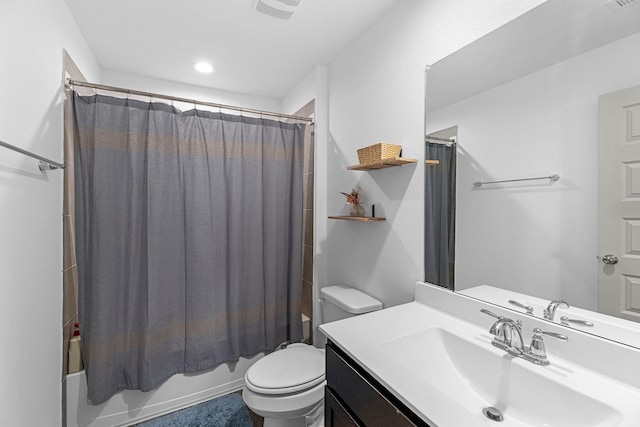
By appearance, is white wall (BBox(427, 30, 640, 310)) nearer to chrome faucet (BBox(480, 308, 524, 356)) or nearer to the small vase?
chrome faucet (BBox(480, 308, 524, 356))

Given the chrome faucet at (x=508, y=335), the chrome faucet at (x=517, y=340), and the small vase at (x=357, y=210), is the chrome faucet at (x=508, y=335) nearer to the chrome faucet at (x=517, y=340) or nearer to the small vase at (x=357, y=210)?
the chrome faucet at (x=517, y=340)

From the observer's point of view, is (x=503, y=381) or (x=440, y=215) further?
(x=440, y=215)

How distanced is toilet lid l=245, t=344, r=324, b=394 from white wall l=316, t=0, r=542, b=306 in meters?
0.52

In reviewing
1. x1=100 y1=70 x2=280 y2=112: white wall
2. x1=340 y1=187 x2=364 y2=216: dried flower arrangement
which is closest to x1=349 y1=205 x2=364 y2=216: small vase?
x1=340 y1=187 x2=364 y2=216: dried flower arrangement

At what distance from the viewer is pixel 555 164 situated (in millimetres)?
900

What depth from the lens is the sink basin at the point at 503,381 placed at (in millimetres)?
692

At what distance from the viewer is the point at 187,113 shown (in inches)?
72.6

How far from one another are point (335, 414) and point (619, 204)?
3.59 ft

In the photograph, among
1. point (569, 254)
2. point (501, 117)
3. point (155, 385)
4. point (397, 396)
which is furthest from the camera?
point (155, 385)

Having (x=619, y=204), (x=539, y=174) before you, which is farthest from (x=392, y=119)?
(x=619, y=204)

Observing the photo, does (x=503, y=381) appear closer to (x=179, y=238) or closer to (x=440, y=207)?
(x=440, y=207)

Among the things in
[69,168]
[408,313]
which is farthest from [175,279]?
[408,313]

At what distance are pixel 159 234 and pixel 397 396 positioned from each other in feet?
5.36

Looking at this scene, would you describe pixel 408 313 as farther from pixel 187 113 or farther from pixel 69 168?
pixel 69 168
